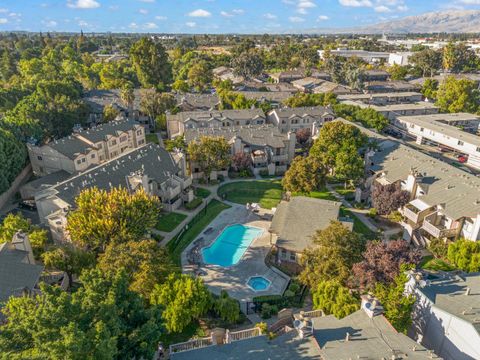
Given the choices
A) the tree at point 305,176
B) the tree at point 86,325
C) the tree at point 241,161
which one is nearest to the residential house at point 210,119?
the tree at point 241,161

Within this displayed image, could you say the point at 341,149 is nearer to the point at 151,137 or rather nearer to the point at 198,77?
the point at 151,137

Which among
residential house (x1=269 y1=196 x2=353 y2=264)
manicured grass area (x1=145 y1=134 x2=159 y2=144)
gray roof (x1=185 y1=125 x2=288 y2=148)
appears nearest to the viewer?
residential house (x1=269 y1=196 x2=353 y2=264)

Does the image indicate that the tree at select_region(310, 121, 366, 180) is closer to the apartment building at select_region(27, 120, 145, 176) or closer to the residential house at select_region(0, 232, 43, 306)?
the apartment building at select_region(27, 120, 145, 176)

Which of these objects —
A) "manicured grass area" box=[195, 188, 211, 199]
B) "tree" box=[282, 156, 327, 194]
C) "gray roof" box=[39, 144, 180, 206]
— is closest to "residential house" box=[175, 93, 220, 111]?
"gray roof" box=[39, 144, 180, 206]

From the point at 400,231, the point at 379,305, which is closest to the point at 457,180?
the point at 400,231

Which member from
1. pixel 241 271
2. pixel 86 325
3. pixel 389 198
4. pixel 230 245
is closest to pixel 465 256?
pixel 389 198

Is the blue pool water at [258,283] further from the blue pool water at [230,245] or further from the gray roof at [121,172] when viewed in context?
the gray roof at [121,172]
